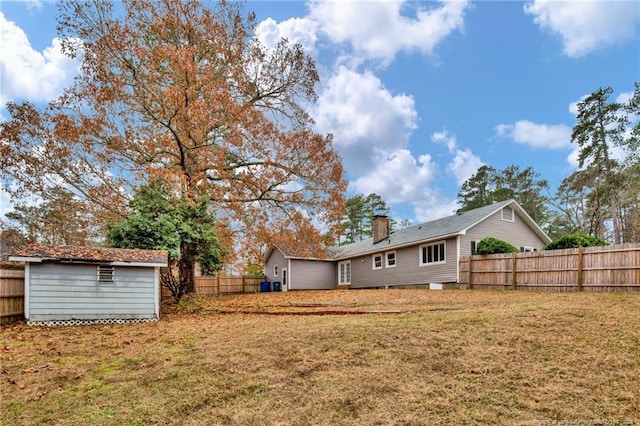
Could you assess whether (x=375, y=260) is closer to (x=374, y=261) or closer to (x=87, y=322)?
(x=374, y=261)

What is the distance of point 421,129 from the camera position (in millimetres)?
19531

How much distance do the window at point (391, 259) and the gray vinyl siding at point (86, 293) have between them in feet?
49.1

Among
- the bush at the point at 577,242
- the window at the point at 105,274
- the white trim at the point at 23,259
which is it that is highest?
the bush at the point at 577,242

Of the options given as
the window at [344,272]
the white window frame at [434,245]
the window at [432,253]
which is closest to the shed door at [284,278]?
the window at [344,272]

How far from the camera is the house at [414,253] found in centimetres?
1964

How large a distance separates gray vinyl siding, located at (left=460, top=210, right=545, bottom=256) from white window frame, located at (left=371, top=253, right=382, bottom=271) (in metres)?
6.20

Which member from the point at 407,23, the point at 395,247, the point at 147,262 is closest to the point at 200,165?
the point at 147,262

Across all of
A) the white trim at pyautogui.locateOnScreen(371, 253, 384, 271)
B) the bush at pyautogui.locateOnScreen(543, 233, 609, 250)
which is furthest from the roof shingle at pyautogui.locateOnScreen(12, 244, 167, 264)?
the bush at pyautogui.locateOnScreen(543, 233, 609, 250)

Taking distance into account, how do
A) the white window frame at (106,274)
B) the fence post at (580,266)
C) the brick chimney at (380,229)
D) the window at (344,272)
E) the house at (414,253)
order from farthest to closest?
the window at (344,272) < the brick chimney at (380,229) < the house at (414,253) < the fence post at (580,266) < the white window frame at (106,274)

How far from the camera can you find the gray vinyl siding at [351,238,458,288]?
1944cm

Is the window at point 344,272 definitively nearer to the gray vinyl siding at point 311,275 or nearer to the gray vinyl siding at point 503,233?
the gray vinyl siding at point 311,275

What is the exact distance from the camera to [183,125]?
15617 millimetres

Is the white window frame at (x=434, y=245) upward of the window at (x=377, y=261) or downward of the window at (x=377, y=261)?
upward

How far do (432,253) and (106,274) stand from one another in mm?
15568
